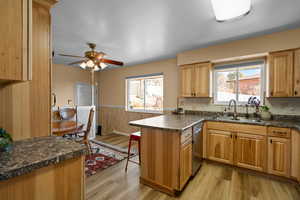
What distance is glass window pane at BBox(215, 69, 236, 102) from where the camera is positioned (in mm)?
3078

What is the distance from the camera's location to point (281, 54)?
2.32 m

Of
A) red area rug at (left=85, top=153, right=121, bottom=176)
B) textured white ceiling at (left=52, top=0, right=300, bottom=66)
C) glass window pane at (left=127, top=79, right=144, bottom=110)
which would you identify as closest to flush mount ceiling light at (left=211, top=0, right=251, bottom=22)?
textured white ceiling at (left=52, top=0, right=300, bottom=66)

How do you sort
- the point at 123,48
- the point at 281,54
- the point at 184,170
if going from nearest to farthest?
the point at 184,170 → the point at 281,54 → the point at 123,48

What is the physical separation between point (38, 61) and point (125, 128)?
3888mm

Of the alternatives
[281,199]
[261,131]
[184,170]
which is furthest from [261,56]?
[184,170]

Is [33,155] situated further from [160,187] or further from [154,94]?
[154,94]

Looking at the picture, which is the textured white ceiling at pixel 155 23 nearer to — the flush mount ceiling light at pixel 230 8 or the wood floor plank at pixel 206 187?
the flush mount ceiling light at pixel 230 8

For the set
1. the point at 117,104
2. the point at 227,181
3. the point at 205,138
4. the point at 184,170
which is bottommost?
the point at 227,181

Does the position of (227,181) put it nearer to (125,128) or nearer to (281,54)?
(281,54)

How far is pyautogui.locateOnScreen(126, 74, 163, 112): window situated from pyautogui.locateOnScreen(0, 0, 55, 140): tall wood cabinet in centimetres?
316

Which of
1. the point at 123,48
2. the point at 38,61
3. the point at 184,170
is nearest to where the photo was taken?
the point at 38,61

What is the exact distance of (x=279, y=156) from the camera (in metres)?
2.14

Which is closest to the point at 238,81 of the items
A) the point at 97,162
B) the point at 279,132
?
the point at 279,132

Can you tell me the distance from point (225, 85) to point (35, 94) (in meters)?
3.37
